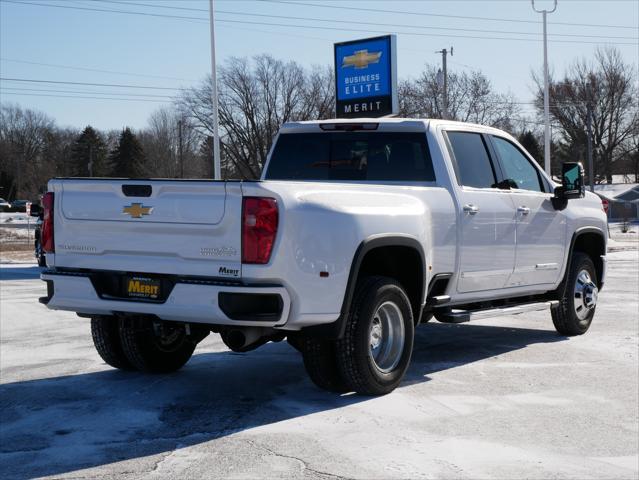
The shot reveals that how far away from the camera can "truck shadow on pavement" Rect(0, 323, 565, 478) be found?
534 cm

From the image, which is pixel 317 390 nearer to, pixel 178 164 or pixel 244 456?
pixel 244 456

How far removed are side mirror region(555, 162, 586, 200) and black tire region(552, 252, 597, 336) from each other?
0.81 meters

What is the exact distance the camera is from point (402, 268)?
7273 mm

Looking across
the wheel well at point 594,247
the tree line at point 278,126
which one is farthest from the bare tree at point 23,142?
the wheel well at point 594,247

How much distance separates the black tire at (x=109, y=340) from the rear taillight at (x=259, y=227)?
2162 mm

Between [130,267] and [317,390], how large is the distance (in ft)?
5.60

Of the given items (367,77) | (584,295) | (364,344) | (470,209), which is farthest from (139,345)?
(367,77)

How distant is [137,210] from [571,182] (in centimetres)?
481

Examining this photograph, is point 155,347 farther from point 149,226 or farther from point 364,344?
point 364,344

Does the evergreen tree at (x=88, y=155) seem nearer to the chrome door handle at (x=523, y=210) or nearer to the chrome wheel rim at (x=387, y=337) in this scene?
the chrome door handle at (x=523, y=210)

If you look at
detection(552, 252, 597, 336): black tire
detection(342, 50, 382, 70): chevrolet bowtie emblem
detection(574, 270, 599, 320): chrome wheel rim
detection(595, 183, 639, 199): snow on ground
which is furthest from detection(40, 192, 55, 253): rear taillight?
detection(595, 183, 639, 199): snow on ground

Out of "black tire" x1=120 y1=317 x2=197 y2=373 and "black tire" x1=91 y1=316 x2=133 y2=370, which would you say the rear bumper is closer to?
"black tire" x1=120 y1=317 x2=197 y2=373

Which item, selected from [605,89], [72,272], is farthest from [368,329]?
[605,89]

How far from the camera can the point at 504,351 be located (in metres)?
8.93
